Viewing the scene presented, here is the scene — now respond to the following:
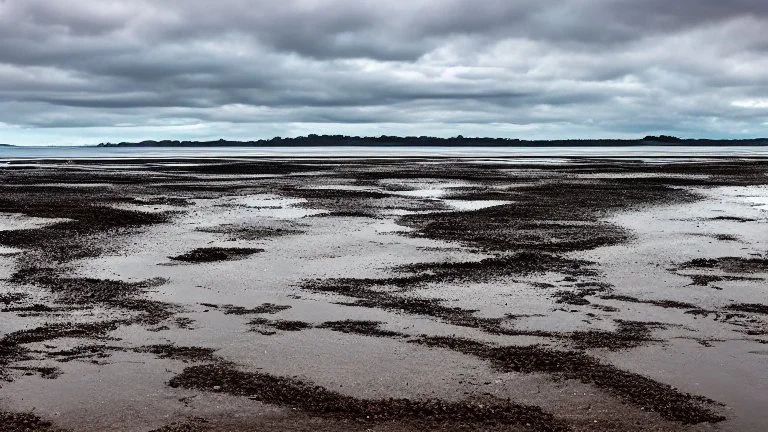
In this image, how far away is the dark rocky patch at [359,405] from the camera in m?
7.46

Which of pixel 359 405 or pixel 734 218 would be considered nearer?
pixel 359 405

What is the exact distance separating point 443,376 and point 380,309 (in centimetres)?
362

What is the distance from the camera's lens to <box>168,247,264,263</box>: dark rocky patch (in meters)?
17.4

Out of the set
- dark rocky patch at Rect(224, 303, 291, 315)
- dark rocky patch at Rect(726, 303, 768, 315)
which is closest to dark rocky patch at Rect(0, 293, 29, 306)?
dark rocky patch at Rect(224, 303, 291, 315)

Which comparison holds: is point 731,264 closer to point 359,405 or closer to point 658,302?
point 658,302

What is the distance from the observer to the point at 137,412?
7.67 m

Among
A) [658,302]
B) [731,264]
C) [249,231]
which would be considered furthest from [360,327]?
[249,231]

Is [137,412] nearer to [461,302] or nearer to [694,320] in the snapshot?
[461,302]

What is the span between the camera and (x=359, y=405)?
7918mm

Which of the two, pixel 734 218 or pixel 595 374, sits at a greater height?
pixel 734 218

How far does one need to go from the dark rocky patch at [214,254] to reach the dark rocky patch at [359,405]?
28.6 ft

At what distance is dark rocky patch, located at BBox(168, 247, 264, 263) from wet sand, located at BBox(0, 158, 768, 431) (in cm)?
10

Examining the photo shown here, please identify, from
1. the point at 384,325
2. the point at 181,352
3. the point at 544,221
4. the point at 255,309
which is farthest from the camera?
the point at 544,221

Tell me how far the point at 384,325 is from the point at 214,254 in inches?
313
